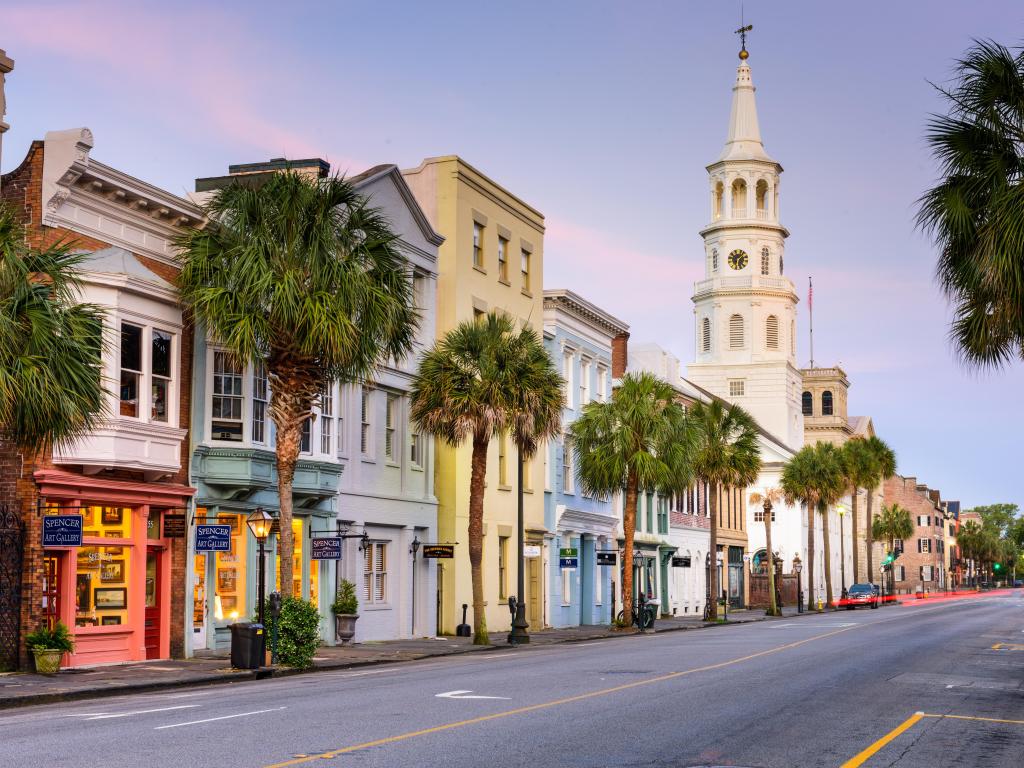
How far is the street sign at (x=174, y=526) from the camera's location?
28531 millimetres

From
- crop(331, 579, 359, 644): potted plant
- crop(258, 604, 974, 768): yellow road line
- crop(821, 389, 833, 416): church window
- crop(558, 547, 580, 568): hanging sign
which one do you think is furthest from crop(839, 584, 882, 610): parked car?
crop(258, 604, 974, 768): yellow road line

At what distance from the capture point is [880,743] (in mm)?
14102

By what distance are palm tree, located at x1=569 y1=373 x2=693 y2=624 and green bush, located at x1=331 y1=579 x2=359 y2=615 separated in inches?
524

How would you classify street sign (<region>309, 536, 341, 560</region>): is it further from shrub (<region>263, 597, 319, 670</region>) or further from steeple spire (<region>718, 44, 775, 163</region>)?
steeple spire (<region>718, 44, 775, 163</region>)

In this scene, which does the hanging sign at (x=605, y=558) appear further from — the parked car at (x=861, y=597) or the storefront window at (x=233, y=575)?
the parked car at (x=861, y=597)

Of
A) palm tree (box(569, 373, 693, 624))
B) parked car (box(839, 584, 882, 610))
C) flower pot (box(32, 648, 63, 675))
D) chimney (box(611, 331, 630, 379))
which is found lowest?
parked car (box(839, 584, 882, 610))

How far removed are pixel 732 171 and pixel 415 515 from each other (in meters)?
67.4

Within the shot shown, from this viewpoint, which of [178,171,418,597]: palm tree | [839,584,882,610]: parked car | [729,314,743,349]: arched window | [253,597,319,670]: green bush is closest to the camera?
[178,171,418,597]: palm tree

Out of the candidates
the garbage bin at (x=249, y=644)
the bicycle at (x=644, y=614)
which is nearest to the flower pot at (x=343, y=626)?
the garbage bin at (x=249, y=644)

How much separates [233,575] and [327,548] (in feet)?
7.33

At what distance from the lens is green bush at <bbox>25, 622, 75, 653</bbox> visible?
24203 millimetres

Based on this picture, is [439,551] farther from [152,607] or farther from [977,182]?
[977,182]

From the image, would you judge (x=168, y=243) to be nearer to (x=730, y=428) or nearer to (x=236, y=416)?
(x=236, y=416)

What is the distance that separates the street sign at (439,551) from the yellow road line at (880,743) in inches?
905
